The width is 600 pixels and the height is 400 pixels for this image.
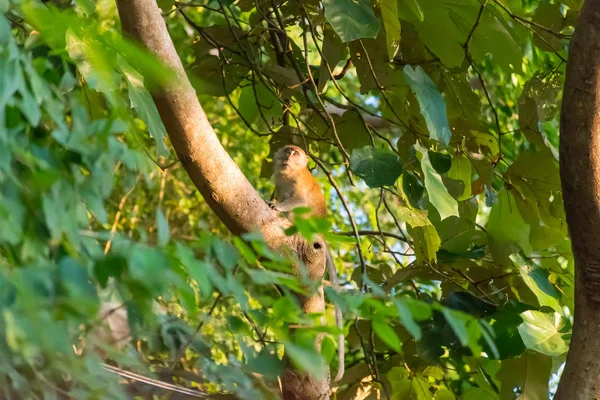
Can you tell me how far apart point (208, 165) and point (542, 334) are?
824mm

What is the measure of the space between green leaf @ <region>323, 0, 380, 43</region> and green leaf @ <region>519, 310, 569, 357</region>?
2.35ft

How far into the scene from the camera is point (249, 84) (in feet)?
8.21

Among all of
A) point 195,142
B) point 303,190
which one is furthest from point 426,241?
point 303,190

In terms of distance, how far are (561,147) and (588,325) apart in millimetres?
349

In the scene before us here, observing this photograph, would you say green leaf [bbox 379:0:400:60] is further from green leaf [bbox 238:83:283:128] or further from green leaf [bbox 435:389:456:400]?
green leaf [bbox 435:389:456:400]

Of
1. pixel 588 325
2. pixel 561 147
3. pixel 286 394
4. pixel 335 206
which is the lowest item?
pixel 335 206

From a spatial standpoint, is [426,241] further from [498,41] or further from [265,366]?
[265,366]

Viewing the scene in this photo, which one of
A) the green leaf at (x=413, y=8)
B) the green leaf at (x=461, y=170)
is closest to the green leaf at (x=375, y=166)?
the green leaf at (x=461, y=170)

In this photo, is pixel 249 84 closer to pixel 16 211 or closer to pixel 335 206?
pixel 16 211

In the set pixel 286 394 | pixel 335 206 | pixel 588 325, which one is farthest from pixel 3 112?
pixel 335 206

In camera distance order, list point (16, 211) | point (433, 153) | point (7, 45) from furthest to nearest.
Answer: point (433, 153) < point (7, 45) < point (16, 211)

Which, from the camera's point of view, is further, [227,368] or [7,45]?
[227,368]

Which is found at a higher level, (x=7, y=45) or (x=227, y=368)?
(x=7, y=45)

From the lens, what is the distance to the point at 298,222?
810 mm
